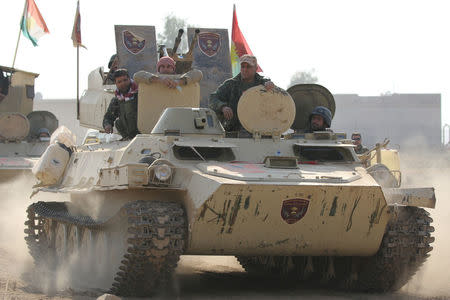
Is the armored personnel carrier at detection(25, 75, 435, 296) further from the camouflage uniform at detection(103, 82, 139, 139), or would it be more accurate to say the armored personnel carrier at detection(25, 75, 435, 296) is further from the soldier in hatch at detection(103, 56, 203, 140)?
the camouflage uniform at detection(103, 82, 139, 139)

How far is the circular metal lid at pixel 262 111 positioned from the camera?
11.3 m

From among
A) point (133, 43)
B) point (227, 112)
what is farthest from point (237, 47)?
point (227, 112)

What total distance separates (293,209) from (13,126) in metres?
12.6

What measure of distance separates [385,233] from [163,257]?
8.44ft

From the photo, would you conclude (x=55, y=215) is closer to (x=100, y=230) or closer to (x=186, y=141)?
(x=100, y=230)

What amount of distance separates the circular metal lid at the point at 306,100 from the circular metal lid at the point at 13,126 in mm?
9821

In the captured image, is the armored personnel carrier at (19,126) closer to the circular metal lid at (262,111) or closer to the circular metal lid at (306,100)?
the circular metal lid at (306,100)

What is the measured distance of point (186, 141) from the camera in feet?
34.5

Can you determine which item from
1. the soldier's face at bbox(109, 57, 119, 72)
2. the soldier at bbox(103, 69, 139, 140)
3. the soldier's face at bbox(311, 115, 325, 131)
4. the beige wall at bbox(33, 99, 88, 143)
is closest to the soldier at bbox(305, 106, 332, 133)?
the soldier's face at bbox(311, 115, 325, 131)

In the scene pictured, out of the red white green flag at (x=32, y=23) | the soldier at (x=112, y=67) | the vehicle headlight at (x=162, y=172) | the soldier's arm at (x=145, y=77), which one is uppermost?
the red white green flag at (x=32, y=23)

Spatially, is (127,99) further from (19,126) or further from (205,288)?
(19,126)

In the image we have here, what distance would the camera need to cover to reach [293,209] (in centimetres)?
968

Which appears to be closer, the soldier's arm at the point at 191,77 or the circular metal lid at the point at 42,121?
the soldier's arm at the point at 191,77

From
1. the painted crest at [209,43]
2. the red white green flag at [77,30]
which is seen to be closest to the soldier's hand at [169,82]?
the painted crest at [209,43]
